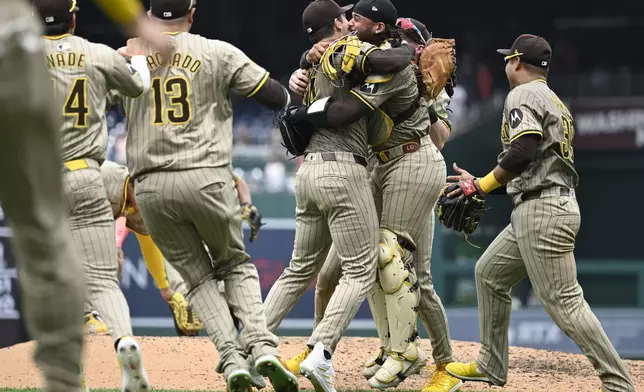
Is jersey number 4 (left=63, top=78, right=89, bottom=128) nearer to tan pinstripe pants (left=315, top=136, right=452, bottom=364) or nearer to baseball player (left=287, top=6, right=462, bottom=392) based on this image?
baseball player (left=287, top=6, right=462, bottom=392)

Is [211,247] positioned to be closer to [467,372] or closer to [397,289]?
[397,289]

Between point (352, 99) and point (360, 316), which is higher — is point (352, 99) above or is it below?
above

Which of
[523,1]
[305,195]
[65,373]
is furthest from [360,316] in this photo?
[523,1]

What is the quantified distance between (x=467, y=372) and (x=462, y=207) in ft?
2.92

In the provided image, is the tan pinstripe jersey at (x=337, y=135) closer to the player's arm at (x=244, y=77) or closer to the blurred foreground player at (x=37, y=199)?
the player's arm at (x=244, y=77)

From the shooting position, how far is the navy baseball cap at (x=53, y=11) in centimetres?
512

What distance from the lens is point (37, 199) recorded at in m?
2.77

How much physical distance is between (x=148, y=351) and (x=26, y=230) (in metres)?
4.28

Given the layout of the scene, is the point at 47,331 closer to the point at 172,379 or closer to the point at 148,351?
the point at 172,379

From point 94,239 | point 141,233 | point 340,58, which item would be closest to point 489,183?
point 340,58

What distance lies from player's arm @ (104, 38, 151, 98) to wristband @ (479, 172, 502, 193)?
1715 millimetres

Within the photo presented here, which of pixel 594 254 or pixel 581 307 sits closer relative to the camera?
pixel 581 307

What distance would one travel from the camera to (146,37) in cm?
334

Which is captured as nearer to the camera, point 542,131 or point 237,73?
point 237,73
